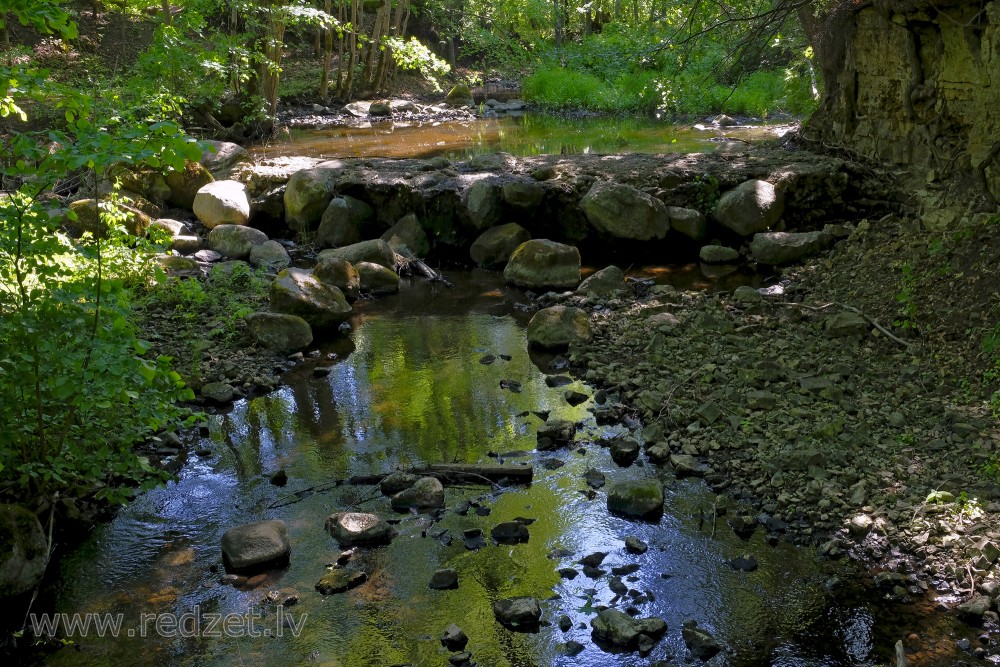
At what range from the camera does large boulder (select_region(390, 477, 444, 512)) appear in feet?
16.6

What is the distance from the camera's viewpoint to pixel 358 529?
4.71 meters

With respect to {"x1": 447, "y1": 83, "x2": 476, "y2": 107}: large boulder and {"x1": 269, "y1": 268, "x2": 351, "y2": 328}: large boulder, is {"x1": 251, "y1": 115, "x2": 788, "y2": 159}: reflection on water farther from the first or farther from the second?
Answer: {"x1": 269, "y1": 268, "x2": 351, "y2": 328}: large boulder

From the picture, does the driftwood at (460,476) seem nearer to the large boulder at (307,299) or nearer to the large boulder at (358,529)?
the large boulder at (358,529)

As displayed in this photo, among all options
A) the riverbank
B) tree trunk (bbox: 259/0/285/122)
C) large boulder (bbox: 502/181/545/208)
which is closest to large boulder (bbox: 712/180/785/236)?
the riverbank

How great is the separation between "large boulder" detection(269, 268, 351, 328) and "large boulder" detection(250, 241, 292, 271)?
1578mm

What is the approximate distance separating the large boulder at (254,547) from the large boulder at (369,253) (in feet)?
17.2

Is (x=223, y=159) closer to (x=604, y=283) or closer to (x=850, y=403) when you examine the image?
(x=604, y=283)

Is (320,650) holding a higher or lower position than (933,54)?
lower

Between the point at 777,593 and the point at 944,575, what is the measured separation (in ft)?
2.64

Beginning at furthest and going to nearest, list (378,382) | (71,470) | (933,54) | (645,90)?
(645,90) → (933,54) → (378,382) → (71,470)

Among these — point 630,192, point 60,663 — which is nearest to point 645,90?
point 630,192

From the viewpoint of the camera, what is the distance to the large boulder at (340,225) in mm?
10602

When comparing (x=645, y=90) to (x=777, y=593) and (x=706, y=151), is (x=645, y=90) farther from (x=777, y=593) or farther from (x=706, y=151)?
(x=777, y=593)

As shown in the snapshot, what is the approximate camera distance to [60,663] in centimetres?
384
